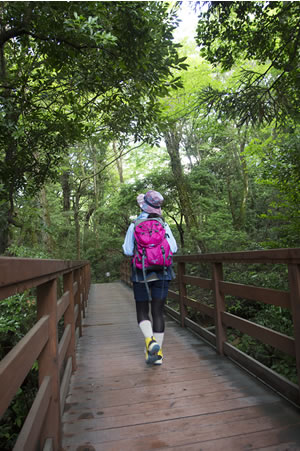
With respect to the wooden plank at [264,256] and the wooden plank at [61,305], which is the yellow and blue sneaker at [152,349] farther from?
the wooden plank at [264,256]

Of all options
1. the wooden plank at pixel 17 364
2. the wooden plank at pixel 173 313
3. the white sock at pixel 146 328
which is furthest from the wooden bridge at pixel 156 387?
the wooden plank at pixel 173 313

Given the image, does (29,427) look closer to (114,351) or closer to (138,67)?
(114,351)

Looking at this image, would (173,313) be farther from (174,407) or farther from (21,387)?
(174,407)

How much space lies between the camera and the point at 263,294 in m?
2.24

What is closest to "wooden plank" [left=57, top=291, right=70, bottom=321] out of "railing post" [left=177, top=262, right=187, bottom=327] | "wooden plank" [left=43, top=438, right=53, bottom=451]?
"wooden plank" [left=43, top=438, right=53, bottom=451]

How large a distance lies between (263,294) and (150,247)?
3.59 ft

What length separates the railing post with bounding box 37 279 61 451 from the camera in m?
1.52

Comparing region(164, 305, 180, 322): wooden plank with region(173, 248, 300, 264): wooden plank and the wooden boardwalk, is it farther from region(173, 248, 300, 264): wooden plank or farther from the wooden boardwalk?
region(173, 248, 300, 264): wooden plank

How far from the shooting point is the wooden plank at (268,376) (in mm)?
2000

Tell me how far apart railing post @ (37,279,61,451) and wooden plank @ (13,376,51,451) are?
79 millimetres

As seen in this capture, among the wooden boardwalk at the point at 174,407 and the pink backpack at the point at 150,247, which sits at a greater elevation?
the pink backpack at the point at 150,247

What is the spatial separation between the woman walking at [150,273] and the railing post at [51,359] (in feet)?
4.23

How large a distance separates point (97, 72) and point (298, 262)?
3.66 m

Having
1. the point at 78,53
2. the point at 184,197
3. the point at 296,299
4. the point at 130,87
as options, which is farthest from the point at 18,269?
the point at 184,197
